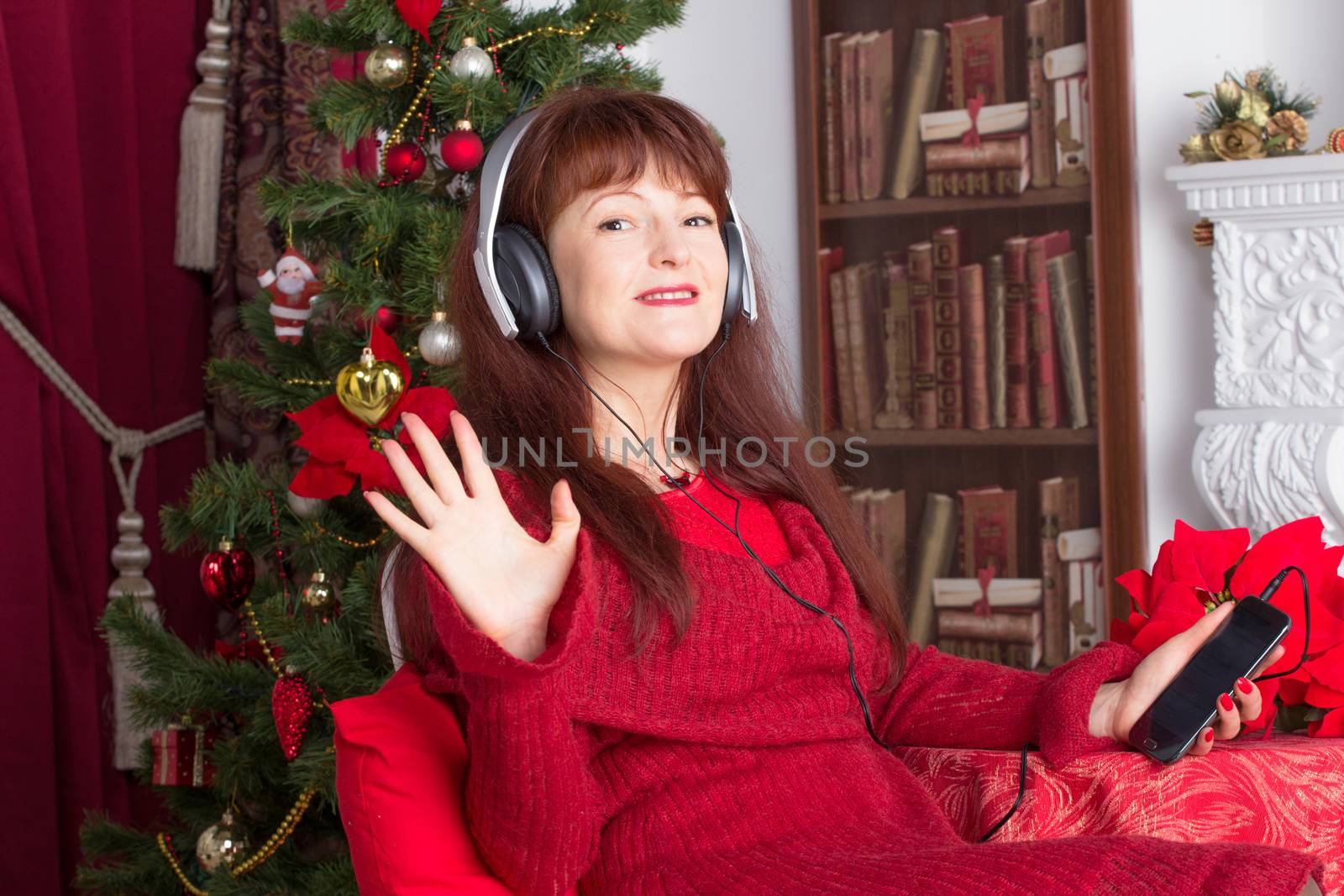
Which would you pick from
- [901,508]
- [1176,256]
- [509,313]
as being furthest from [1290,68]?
[509,313]

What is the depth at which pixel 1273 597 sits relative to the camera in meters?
1.15

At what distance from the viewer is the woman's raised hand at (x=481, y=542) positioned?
2.88 feet

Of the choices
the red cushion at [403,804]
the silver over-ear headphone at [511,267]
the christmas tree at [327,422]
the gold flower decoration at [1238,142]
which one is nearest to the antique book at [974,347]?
the gold flower decoration at [1238,142]

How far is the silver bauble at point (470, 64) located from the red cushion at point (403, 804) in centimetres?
83

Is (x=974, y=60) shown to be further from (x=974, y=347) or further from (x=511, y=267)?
(x=511, y=267)

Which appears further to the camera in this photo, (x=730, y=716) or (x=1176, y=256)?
(x=1176, y=256)

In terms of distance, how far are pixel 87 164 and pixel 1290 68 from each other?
2.02 meters

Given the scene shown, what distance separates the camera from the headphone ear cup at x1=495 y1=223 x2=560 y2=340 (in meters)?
1.12

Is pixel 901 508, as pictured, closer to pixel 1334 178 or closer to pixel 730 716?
pixel 1334 178

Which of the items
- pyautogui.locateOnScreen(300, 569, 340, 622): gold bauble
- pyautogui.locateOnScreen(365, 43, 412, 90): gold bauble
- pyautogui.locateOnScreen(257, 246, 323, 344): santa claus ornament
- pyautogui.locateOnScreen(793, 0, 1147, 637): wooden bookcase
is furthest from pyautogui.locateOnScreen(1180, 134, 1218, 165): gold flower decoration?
pyautogui.locateOnScreen(300, 569, 340, 622): gold bauble

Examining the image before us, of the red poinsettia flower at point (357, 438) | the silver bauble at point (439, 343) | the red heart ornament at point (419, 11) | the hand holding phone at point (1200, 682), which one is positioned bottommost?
the hand holding phone at point (1200, 682)

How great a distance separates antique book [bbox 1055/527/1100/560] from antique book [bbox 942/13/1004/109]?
78 centimetres

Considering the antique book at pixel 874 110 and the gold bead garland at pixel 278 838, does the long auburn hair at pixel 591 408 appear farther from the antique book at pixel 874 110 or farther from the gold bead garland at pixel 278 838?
the antique book at pixel 874 110

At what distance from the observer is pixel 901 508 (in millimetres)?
2428
